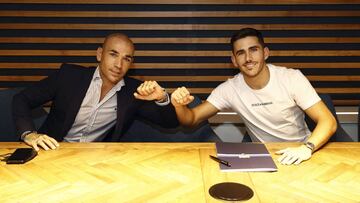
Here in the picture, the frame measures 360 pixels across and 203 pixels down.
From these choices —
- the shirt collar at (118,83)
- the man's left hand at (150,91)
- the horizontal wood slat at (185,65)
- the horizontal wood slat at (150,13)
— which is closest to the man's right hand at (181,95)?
the man's left hand at (150,91)

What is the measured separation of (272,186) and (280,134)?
120 centimetres

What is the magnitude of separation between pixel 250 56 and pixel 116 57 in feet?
3.35

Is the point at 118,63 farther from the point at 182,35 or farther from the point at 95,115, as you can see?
the point at 182,35

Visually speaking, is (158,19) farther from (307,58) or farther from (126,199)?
(126,199)

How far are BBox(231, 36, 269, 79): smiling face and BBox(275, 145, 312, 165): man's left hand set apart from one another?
2.65 ft

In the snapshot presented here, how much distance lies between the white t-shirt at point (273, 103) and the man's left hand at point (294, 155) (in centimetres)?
64

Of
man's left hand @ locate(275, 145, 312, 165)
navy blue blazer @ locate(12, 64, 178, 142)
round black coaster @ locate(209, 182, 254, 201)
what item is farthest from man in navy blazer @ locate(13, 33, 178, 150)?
round black coaster @ locate(209, 182, 254, 201)

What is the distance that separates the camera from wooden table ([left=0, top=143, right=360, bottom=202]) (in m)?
1.57

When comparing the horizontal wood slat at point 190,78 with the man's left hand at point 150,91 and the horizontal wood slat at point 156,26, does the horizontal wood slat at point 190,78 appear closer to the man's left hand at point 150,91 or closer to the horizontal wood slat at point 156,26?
the horizontal wood slat at point 156,26

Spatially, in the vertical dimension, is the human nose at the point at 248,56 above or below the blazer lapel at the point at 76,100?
above

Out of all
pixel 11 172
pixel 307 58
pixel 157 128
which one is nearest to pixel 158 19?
pixel 157 128

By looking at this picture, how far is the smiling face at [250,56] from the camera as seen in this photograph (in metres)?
2.71

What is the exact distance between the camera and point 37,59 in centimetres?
366

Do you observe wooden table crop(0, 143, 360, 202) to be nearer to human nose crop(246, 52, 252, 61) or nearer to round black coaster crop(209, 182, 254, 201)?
round black coaster crop(209, 182, 254, 201)
